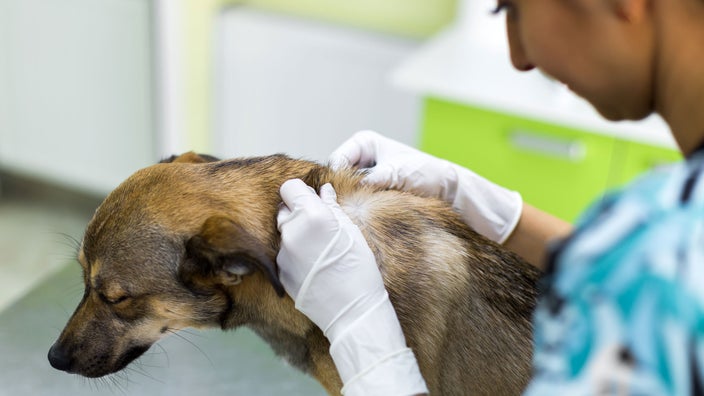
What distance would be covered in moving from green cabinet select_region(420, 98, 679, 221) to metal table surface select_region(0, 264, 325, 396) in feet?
3.25

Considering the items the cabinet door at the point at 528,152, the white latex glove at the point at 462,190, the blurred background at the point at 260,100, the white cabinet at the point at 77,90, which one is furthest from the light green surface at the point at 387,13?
the white latex glove at the point at 462,190

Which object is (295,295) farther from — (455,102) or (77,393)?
(455,102)

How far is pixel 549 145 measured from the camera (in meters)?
2.18

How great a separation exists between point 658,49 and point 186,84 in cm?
245

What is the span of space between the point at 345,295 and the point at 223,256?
0.17m

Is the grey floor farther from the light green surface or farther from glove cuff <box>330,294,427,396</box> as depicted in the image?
the light green surface

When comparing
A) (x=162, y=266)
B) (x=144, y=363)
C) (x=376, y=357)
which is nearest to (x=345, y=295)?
(x=376, y=357)

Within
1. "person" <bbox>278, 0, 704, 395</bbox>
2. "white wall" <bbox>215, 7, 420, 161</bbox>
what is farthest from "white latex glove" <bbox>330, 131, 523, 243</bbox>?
"white wall" <bbox>215, 7, 420, 161</bbox>

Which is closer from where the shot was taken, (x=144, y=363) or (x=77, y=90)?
(x=144, y=363)

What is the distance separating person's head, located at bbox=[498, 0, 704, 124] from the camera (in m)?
0.69

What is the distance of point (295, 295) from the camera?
1125 millimetres

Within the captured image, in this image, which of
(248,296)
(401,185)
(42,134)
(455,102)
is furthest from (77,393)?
(42,134)

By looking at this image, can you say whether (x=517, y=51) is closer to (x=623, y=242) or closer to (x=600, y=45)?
(x=600, y=45)

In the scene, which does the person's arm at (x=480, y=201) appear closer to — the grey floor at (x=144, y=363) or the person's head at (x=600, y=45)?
the grey floor at (x=144, y=363)
